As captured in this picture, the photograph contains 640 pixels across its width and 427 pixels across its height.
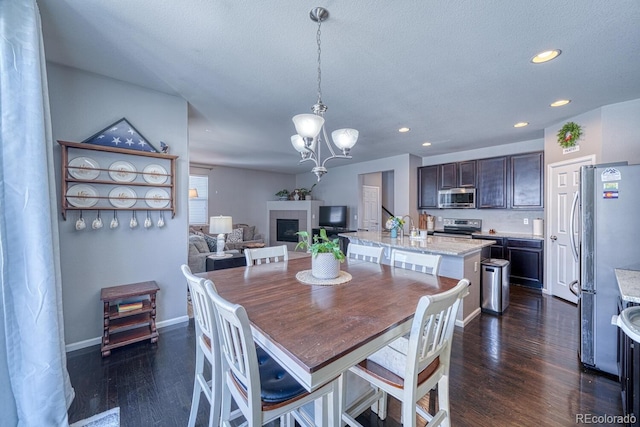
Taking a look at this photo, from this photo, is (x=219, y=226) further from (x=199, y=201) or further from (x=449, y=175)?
(x=449, y=175)

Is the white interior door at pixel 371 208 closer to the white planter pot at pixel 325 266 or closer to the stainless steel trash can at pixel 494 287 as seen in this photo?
the stainless steel trash can at pixel 494 287

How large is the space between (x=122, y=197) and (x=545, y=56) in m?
3.99

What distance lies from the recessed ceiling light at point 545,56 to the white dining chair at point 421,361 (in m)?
2.05

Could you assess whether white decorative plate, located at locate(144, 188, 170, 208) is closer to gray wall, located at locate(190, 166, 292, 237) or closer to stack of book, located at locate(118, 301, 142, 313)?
stack of book, located at locate(118, 301, 142, 313)

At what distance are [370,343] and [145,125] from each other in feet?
9.97

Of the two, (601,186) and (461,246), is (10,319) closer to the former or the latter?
(461,246)

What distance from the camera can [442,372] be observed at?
52.6 inches

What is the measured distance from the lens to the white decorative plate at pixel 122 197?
8.28 ft

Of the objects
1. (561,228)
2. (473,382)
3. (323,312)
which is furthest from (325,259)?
(561,228)

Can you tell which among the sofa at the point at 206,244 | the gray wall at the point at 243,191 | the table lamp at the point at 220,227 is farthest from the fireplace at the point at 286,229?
the table lamp at the point at 220,227

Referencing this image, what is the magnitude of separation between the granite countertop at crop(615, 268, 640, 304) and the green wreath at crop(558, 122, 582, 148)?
7.80 ft

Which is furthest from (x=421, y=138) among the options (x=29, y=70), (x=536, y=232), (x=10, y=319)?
(x=10, y=319)

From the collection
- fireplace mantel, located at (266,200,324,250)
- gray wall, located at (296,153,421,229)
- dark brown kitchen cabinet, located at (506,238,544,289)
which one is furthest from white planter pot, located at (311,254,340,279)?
fireplace mantel, located at (266,200,324,250)

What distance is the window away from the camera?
22.9 feet
